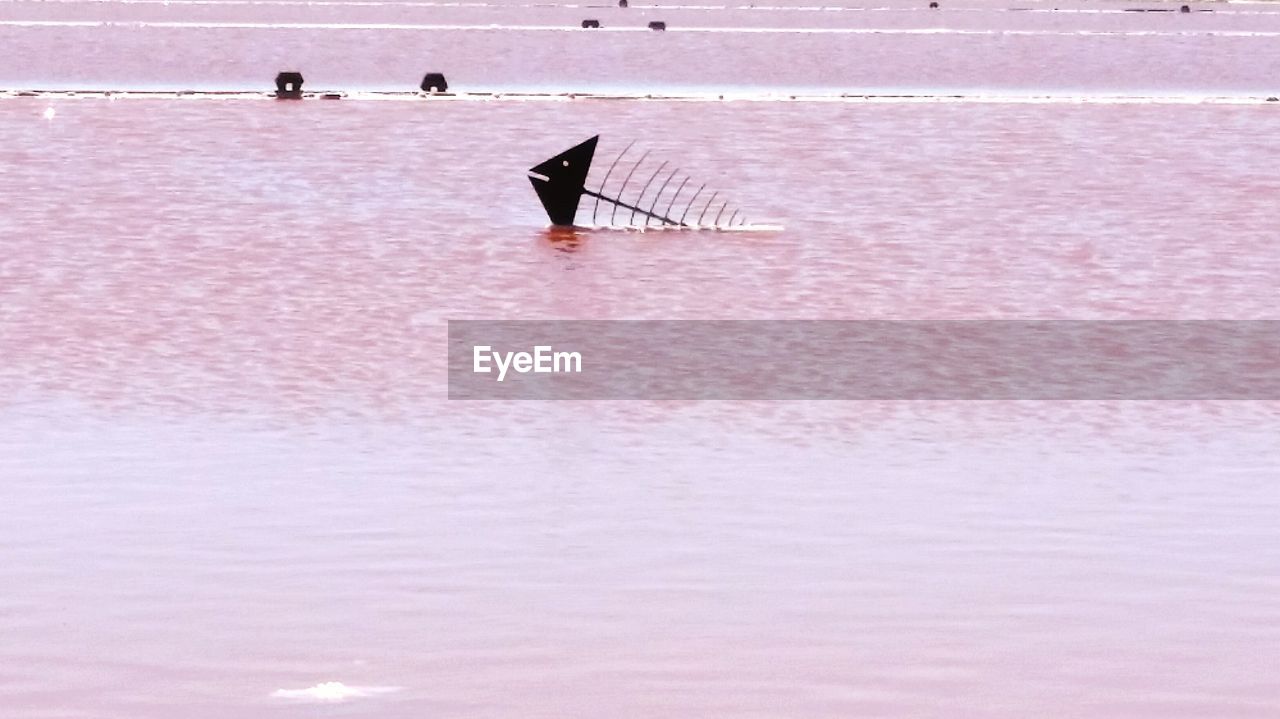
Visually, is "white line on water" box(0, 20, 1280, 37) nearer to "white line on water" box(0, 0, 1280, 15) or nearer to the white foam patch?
"white line on water" box(0, 0, 1280, 15)

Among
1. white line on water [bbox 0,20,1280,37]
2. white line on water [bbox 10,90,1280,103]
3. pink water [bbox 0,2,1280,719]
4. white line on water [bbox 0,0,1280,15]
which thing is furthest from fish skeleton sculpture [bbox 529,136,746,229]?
white line on water [bbox 0,0,1280,15]

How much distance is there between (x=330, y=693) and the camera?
38.8 feet

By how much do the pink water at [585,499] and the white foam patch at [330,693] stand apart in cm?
2

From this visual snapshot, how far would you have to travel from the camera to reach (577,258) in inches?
1346

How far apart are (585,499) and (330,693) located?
514cm

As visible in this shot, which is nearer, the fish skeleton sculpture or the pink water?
the pink water

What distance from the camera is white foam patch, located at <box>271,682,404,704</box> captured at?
11719 mm

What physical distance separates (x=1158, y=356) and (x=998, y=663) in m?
12.1

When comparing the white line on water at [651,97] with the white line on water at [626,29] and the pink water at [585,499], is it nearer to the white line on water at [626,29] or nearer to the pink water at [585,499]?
the pink water at [585,499]

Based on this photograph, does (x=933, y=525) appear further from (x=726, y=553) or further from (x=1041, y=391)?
(x=1041, y=391)

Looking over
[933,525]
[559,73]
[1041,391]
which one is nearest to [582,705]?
[933,525]

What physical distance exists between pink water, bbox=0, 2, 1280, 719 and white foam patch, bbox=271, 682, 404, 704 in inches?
0.8

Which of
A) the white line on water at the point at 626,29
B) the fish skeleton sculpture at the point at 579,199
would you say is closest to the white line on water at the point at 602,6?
the white line on water at the point at 626,29

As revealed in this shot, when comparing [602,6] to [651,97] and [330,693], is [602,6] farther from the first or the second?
[330,693]
